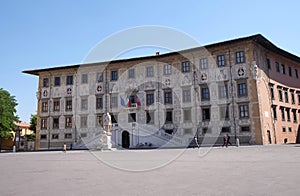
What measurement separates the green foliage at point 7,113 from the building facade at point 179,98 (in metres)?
8.81

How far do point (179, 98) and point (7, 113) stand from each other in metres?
28.3

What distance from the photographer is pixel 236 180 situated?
636cm

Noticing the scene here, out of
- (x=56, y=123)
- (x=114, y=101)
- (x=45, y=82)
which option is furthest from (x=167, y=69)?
(x=45, y=82)

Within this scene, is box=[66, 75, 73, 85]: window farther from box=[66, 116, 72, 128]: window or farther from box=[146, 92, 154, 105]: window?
box=[146, 92, 154, 105]: window

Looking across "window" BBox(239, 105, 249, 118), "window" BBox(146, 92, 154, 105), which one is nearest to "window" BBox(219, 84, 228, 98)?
"window" BBox(239, 105, 249, 118)

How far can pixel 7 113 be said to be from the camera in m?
45.3

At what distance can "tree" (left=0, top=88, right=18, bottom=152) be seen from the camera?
44469 mm

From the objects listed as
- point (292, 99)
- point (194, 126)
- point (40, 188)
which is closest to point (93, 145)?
point (194, 126)

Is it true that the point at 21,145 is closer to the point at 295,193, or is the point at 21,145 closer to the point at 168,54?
the point at 168,54

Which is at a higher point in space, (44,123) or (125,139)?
(44,123)

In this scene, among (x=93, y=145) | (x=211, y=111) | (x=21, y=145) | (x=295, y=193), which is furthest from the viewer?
(x=21, y=145)

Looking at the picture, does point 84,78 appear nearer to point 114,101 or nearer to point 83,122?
point 114,101

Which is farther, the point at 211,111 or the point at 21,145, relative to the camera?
the point at 21,145

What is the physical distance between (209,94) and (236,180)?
25674mm
